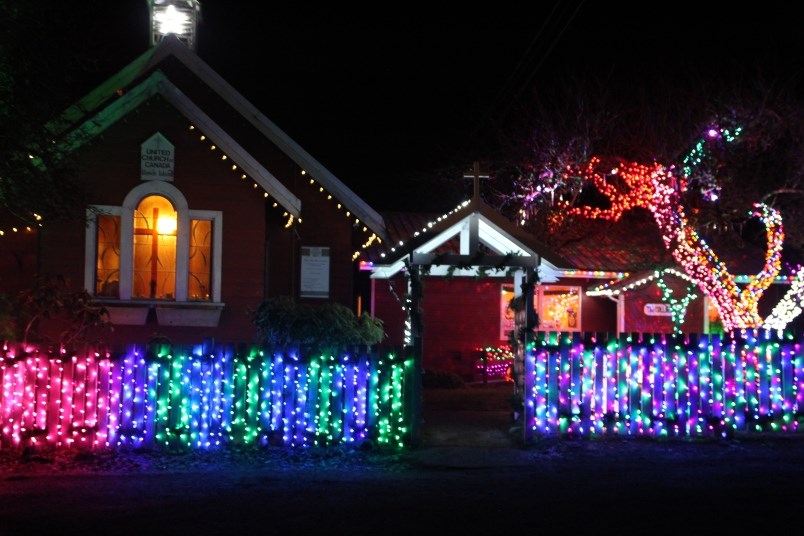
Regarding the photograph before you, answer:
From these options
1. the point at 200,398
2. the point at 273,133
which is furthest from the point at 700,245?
the point at 200,398

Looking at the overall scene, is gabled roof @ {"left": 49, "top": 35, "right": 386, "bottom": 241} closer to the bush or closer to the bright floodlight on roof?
the bright floodlight on roof

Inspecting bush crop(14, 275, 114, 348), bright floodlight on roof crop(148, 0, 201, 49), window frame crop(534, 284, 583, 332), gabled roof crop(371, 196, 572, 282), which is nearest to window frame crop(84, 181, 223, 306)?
bush crop(14, 275, 114, 348)

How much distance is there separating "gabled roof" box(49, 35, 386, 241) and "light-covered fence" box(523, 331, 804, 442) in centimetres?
643

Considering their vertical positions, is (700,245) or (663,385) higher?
(700,245)

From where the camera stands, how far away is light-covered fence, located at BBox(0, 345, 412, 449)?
10148 mm

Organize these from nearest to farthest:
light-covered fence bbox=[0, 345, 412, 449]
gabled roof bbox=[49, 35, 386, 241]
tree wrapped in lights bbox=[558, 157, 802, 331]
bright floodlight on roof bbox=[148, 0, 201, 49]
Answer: light-covered fence bbox=[0, 345, 412, 449], gabled roof bbox=[49, 35, 386, 241], tree wrapped in lights bbox=[558, 157, 802, 331], bright floodlight on roof bbox=[148, 0, 201, 49]

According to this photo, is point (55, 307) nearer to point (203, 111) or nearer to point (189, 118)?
point (189, 118)

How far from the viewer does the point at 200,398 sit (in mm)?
10383

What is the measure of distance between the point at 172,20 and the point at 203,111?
2.88 meters

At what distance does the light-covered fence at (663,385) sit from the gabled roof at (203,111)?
6428mm

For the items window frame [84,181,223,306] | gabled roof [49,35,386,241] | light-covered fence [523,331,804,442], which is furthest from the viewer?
gabled roof [49,35,386,241]

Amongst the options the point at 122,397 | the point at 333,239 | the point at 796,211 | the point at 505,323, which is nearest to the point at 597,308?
the point at 505,323

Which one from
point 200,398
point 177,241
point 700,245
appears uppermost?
point 700,245

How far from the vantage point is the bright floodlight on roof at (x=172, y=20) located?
62.1 ft
